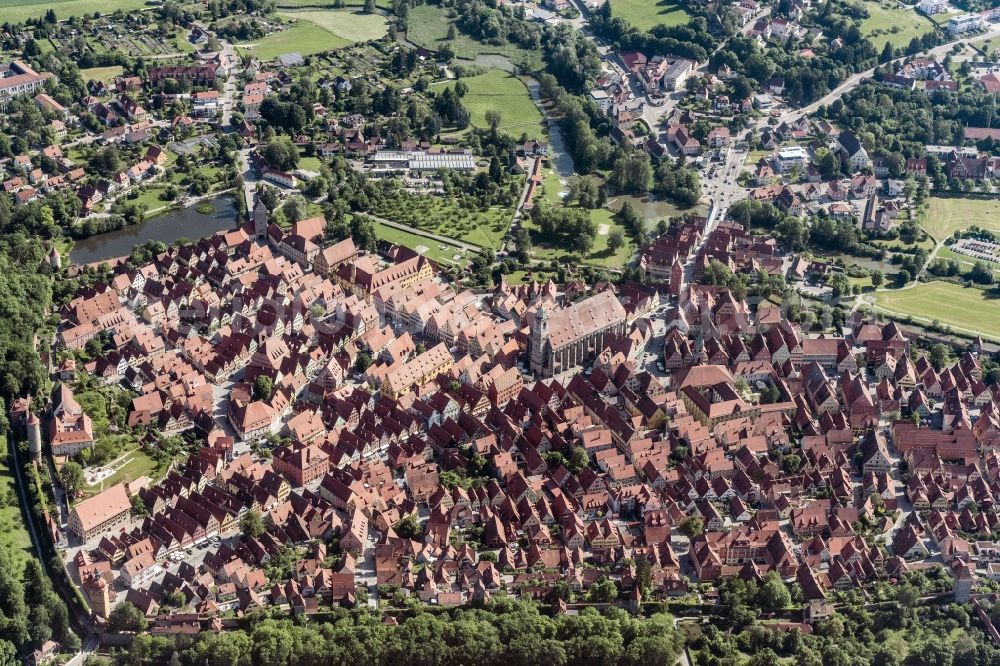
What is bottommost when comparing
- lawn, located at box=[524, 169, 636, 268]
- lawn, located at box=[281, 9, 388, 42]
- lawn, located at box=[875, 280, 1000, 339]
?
lawn, located at box=[281, 9, 388, 42]

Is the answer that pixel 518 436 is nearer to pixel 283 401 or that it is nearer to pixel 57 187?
pixel 283 401

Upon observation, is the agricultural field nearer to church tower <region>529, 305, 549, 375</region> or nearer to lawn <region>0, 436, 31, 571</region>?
church tower <region>529, 305, 549, 375</region>

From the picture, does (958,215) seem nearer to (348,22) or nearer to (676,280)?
(676,280)

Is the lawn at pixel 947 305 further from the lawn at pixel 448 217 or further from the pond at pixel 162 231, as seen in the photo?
the pond at pixel 162 231

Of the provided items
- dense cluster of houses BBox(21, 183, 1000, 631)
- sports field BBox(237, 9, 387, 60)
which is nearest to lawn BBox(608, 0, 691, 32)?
sports field BBox(237, 9, 387, 60)

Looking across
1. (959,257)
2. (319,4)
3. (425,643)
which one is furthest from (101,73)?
(425,643)
